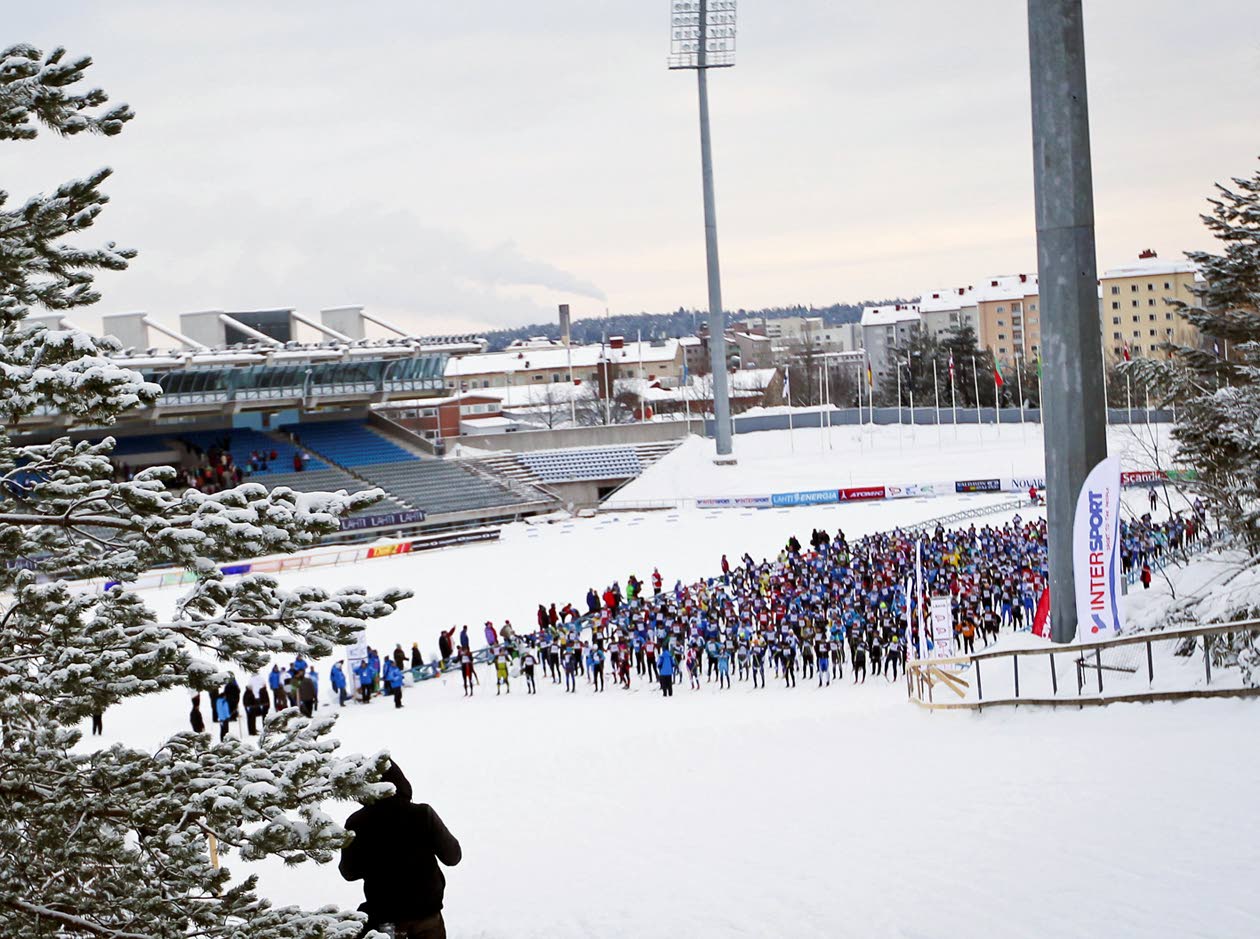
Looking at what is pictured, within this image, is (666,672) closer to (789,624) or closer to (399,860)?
(789,624)

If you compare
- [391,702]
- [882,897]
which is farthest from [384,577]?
[882,897]

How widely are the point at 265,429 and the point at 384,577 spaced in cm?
1888

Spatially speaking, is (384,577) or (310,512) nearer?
(310,512)

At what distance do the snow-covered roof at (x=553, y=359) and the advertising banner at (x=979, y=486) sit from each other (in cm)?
7924

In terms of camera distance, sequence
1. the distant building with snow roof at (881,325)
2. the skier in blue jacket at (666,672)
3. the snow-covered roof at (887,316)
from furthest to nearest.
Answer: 1. the snow-covered roof at (887,316)
2. the distant building with snow roof at (881,325)
3. the skier in blue jacket at (666,672)

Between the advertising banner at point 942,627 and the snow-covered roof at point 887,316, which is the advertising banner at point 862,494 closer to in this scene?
the advertising banner at point 942,627

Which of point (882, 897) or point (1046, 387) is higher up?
point (1046, 387)

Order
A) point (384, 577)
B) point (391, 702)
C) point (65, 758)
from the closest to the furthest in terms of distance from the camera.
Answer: point (65, 758), point (391, 702), point (384, 577)

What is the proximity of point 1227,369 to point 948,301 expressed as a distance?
138 metres

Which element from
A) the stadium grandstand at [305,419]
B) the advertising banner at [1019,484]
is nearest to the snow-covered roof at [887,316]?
the stadium grandstand at [305,419]

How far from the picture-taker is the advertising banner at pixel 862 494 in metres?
48.1

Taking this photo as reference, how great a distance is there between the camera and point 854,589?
2341 centimetres

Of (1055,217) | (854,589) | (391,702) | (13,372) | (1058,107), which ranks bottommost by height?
(391,702)

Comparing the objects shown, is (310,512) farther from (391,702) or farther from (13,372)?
(391,702)
